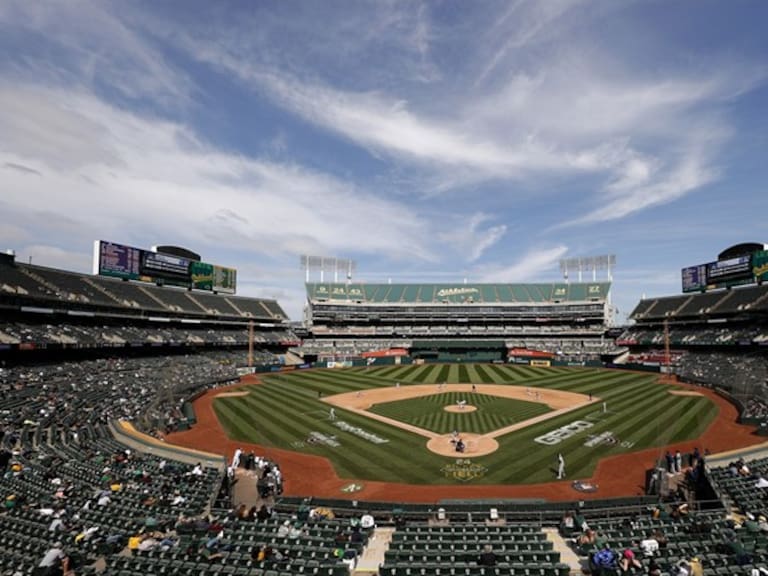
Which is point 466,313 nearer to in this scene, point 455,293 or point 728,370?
point 455,293

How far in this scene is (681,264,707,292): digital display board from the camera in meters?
85.4

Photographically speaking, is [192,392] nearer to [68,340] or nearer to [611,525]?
[68,340]

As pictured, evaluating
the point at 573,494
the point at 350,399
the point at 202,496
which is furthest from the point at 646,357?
the point at 202,496

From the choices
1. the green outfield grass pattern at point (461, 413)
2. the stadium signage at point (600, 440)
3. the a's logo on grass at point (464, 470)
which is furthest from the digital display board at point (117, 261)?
the stadium signage at point (600, 440)

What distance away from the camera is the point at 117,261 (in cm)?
7231

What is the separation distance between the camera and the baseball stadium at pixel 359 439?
46.8 feet

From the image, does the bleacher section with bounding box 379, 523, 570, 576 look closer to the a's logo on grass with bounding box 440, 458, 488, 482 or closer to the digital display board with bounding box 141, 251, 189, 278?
the a's logo on grass with bounding box 440, 458, 488, 482

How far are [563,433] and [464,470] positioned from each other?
39.3 feet

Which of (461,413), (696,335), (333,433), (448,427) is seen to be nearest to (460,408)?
(461,413)

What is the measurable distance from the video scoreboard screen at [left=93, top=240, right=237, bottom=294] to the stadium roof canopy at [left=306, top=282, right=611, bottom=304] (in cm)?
2635

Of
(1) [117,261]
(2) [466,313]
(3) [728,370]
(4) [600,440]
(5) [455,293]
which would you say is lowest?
(4) [600,440]

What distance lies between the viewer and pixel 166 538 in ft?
49.0

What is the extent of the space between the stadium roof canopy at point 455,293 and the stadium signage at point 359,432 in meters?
76.2

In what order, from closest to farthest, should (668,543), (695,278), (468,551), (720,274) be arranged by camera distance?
(468,551) → (668,543) → (720,274) → (695,278)
